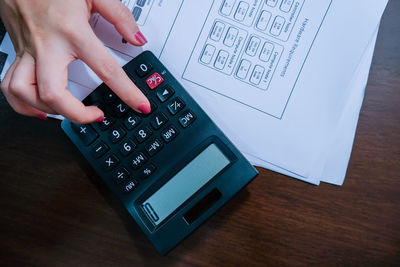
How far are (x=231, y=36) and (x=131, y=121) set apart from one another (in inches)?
5.8

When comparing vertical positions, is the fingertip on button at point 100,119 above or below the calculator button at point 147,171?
above

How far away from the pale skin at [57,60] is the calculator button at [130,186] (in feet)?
0.24

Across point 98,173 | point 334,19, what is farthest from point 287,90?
point 98,173

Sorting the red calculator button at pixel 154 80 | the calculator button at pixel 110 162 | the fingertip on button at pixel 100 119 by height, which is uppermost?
the red calculator button at pixel 154 80

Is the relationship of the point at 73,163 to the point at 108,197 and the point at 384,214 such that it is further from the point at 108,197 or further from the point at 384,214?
the point at 384,214

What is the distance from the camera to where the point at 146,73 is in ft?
1.19

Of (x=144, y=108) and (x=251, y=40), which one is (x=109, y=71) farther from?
(x=251, y=40)

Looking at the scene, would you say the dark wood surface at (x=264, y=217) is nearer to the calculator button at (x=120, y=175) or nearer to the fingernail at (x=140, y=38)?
the calculator button at (x=120, y=175)

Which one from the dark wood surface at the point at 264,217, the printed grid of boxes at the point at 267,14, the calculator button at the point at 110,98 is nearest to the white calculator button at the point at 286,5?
the printed grid of boxes at the point at 267,14

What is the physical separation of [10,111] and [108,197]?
0.15 m

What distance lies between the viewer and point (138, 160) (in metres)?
0.36

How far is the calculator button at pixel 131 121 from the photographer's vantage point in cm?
36

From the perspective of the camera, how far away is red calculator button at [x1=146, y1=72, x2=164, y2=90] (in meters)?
0.36

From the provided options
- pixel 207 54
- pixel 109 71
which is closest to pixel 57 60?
pixel 109 71
